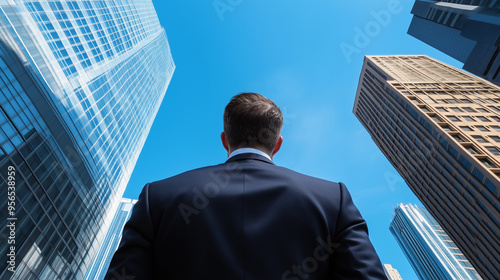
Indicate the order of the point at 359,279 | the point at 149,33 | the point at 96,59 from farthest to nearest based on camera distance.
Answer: the point at 149,33, the point at 96,59, the point at 359,279

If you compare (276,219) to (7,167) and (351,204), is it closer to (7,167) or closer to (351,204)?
(351,204)

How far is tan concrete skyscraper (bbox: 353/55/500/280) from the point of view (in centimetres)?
3341

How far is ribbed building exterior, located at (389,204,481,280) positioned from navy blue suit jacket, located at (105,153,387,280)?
431 ft

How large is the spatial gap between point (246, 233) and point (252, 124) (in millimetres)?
1267

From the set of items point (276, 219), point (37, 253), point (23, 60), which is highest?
point (23, 60)

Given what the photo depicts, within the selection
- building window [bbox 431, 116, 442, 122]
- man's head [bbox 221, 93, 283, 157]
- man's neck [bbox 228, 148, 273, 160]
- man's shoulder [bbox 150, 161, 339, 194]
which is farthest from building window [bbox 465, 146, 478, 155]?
man's neck [bbox 228, 148, 273, 160]

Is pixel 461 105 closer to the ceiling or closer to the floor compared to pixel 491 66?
closer to the floor

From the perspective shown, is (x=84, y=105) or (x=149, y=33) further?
(x=149, y=33)

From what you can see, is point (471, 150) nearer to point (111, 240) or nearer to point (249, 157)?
point (249, 157)

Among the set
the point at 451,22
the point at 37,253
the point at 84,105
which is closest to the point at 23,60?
the point at 84,105

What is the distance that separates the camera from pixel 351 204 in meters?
2.28

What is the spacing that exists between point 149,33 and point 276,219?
111 metres

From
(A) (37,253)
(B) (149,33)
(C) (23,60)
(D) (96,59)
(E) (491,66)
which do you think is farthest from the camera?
(B) (149,33)

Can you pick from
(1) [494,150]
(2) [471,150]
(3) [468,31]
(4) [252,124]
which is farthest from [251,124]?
(3) [468,31]
